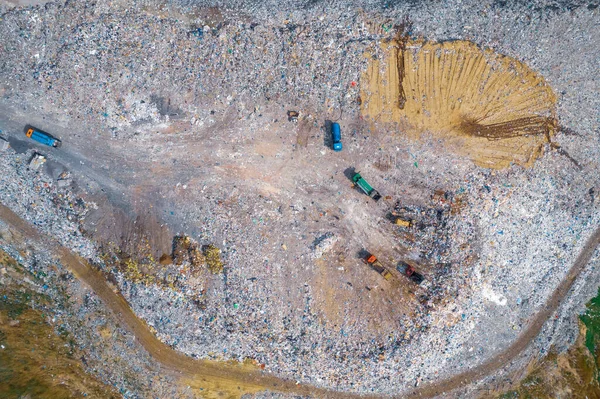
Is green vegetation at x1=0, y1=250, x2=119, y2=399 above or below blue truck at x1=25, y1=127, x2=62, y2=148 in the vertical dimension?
below

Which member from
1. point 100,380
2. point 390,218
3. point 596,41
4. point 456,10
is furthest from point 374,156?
point 100,380

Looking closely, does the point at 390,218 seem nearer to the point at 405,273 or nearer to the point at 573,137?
the point at 405,273

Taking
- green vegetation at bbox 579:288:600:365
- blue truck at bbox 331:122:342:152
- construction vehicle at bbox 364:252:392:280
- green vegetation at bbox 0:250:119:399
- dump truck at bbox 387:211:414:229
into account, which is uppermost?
blue truck at bbox 331:122:342:152

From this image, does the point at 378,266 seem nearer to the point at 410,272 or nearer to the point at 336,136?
the point at 410,272

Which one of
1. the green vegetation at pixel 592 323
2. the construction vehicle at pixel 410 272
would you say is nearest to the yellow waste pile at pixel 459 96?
the construction vehicle at pixel 410 272

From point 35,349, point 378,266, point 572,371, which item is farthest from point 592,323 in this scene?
point 35,349

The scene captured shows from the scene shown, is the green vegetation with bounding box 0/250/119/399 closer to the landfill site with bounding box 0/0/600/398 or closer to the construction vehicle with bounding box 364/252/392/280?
the landfill site with bounding box 0/0/600/398

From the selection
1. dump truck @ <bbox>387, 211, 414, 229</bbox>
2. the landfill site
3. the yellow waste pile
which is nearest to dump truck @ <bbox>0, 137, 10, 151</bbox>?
the landfill site
